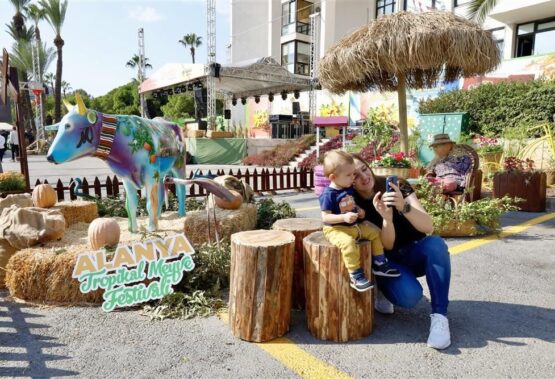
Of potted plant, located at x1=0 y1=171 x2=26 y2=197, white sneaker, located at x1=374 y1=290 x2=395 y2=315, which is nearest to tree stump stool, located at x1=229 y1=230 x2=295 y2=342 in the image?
white sneaker, located at x1=374 y1=290 x2=395 y2=315

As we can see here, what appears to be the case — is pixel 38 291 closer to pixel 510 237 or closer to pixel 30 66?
pixel 510 237

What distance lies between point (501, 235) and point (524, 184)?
6.61 ft

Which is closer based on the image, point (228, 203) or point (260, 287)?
point (260, 287)

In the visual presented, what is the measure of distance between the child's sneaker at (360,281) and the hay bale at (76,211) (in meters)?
3.89

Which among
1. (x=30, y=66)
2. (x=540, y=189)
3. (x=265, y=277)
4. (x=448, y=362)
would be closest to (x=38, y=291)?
(x=265, y=277)

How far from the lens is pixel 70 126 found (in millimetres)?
3816

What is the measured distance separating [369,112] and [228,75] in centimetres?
655

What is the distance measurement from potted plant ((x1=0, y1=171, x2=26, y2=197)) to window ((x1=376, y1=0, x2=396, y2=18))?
2142 centimetres

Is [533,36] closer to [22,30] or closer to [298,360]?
[298,360]

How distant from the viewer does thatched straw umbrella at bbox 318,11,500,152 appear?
5.55 meters

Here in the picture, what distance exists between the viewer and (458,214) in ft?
16.6

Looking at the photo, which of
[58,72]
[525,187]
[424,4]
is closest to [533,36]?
[424,4]

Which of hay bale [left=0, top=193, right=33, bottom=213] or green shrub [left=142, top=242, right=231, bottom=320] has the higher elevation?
hay bale [left=0, top=193, right=33, bottom=213]

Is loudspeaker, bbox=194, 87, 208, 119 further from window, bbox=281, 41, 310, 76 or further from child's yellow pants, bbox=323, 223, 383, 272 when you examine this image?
child's yellow pants, bbox=323, 223, 383, 272
